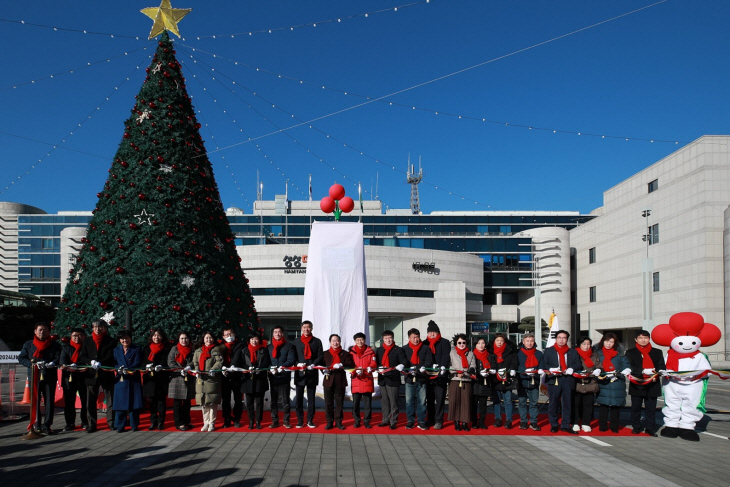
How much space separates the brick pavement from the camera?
6680 millimetres

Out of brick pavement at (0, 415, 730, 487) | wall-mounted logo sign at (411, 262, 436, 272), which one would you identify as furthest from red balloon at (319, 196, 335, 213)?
wall-mounted logo sign at (411, 262, 436, 272)

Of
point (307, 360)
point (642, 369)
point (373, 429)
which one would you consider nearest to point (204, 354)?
point (307, 360)

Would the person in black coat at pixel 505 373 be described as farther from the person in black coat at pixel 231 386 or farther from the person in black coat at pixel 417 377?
the person in black coat at pixel 231 386

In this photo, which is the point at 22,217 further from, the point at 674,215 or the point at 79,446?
the point at 79,446

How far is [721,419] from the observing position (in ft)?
40.5

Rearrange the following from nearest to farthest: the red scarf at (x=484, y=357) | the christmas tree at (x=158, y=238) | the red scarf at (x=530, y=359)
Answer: the red scarf at (x=484, y=357) < the red scarf at (x=530, y=359) < the christmas tree at (x=158, y=238)

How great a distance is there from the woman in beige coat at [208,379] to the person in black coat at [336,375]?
1766mm

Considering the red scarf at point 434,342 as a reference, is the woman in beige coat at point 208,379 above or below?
below

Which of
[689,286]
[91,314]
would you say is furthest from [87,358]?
[689,286]

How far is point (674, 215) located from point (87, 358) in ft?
140

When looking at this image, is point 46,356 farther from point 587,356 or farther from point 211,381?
point 587,356

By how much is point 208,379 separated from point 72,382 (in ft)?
7.18

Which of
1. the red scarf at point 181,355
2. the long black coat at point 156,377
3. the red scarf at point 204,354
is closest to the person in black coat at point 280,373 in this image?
the red scarf at point 204,354

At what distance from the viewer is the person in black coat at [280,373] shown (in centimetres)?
1010
